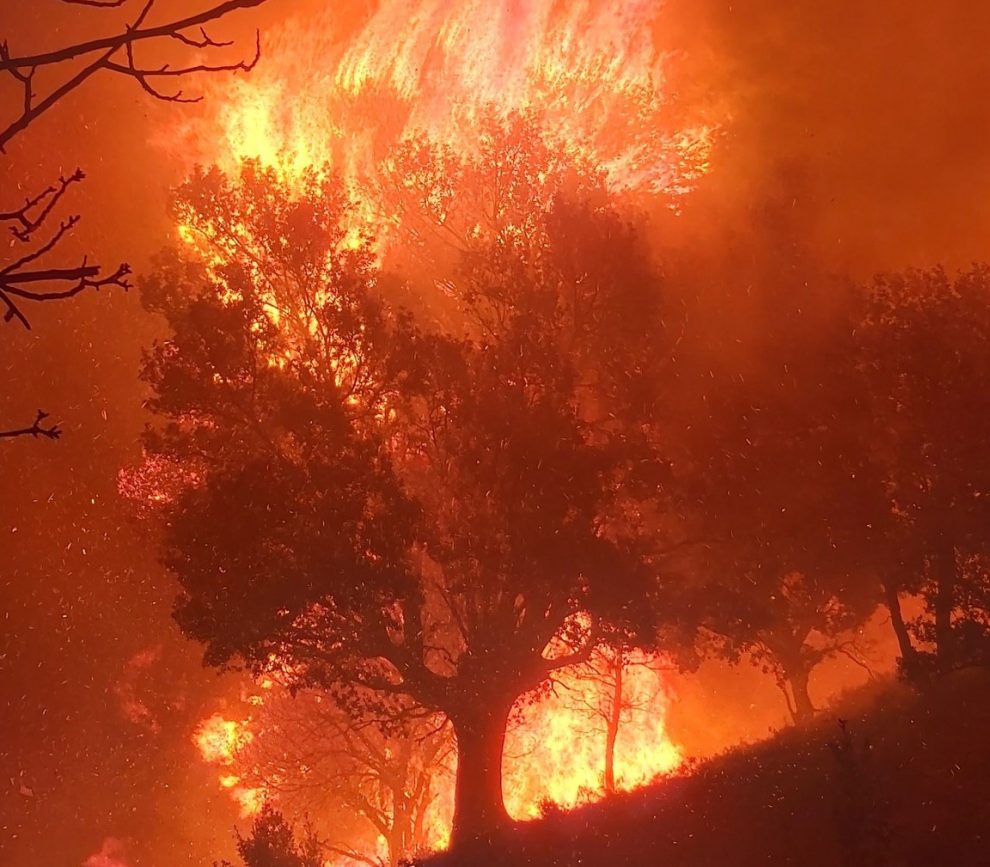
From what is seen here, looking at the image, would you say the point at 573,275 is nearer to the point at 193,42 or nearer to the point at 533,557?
the point at 533,557

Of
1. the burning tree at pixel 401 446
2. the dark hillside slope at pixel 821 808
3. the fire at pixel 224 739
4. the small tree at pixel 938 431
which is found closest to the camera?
the dark hillside slope at pixel 821 808

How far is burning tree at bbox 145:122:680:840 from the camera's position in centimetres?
1919

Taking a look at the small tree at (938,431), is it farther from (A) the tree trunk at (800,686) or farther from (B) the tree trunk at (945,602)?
(A) the tree trunk at (800,686)

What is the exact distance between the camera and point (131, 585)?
54.2 metres

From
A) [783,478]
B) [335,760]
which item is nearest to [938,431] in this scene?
[783,478]

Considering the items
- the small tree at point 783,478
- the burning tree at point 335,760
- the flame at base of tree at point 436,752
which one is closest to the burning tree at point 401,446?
the small tree at point 783,478

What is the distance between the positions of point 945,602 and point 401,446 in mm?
14400

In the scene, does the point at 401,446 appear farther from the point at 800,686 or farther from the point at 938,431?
the point at 800,686

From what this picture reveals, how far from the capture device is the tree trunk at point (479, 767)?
21.5 m

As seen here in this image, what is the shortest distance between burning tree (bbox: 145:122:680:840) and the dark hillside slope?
13.3 feet

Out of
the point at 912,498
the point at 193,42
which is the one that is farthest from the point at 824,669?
the point at 193,42

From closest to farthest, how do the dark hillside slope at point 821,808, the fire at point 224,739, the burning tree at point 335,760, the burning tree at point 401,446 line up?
the dark hillside slope at point 821,808 → the burning tree at point 401,446 → the burning tree at point 335,760 → the fire at point 224,739

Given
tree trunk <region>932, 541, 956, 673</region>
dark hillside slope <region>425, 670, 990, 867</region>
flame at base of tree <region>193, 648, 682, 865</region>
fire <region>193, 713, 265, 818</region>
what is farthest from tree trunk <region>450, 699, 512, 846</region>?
fire <region>193, 713, 265, 818</region>

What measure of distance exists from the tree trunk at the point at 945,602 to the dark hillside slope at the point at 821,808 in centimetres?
91
